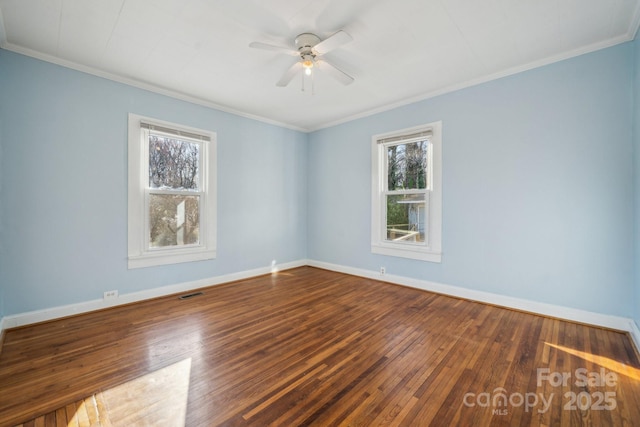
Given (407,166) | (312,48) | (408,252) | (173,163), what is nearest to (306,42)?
(312,48)

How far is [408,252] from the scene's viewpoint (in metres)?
4.05

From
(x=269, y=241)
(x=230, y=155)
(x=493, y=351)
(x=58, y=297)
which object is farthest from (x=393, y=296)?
(x=58, y=297)

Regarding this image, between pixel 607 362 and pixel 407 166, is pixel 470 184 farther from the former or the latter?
pixel 607 362

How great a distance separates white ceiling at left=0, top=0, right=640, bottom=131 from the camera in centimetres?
216

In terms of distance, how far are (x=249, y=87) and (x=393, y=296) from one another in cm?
336

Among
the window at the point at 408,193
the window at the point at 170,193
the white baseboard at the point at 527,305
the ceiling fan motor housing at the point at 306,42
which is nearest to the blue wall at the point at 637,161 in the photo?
the white baseboard at the point at 527,305

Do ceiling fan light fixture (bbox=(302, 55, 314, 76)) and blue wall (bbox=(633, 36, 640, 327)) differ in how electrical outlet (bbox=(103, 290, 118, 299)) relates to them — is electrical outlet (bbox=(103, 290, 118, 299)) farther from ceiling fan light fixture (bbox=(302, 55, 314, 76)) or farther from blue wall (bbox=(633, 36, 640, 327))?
blue wall (bbox=(633, 36, 640, 327))

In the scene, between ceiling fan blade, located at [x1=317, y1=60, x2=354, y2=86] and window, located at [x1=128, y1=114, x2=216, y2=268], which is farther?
window, located at [x1=128, y1=114, x2=216, y2=268]

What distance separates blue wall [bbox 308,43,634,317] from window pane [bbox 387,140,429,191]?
1.10 ft

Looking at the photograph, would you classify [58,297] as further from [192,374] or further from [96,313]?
[192,374]

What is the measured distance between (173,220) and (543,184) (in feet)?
15.1

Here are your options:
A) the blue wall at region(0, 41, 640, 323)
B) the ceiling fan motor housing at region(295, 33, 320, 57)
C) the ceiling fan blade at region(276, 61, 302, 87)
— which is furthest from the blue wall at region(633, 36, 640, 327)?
the ceiling fan blade at region(276, 61, 302, 87)

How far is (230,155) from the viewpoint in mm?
4355

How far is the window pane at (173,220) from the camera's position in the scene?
3608mm
